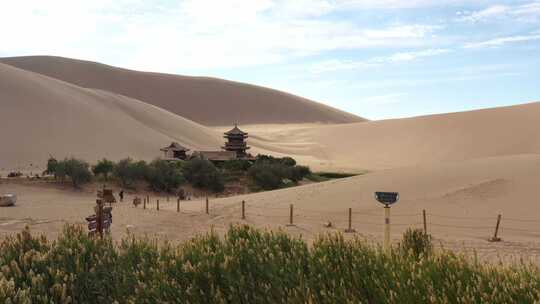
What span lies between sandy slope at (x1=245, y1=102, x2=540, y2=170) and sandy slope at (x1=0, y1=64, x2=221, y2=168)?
19.1 meters

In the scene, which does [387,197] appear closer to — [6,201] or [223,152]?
[6,201]

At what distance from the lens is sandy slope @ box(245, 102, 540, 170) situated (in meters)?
79.7

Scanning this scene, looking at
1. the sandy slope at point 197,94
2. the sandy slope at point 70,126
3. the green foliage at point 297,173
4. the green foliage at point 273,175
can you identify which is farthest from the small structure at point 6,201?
the sandy slope at point 197,94

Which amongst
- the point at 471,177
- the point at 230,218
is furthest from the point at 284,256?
the point at 471,177

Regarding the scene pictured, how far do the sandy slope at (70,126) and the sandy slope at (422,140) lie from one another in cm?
1910

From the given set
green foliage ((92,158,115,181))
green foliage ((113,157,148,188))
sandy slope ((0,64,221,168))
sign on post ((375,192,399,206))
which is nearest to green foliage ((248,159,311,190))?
green foliage ((113,157,148,188))

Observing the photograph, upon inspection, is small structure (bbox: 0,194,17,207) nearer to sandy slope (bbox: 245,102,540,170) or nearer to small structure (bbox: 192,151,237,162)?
small structure (bbox: 192,151,237,162)

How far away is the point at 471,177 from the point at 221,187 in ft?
70.8

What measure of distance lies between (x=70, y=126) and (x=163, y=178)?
3356 cm

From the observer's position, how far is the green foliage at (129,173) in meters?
41.9

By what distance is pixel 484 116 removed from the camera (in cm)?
9562

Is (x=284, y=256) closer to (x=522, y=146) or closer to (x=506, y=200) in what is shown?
(x=506, y=200)

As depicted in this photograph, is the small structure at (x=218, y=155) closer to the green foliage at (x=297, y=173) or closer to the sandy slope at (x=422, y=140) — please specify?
the green foliage at (x=297, y=173)

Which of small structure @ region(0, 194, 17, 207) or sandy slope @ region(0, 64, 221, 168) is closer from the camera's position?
small structure @ region(0, 194, 17, 207)
